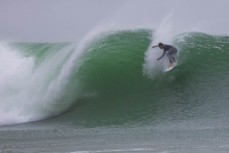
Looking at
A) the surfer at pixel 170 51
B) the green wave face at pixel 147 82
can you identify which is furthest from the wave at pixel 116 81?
the surfer at pixel 170 51

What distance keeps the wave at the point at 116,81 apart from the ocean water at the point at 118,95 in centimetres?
3

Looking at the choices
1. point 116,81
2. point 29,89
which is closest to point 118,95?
point 116,81

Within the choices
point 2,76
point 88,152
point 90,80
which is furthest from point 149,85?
point 88,152

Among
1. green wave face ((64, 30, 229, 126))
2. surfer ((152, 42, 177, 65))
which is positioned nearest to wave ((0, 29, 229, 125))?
green wave face ((64, 30, 229, 126))

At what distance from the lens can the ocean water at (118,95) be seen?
13.4 m

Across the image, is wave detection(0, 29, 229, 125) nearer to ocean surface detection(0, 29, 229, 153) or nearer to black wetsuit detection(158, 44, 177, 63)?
ocean surface detection(0, 29, 229, 153)

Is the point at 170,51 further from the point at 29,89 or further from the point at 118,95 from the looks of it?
the point at 29,89

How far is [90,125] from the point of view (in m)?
16.5

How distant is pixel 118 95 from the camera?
19.3 metres

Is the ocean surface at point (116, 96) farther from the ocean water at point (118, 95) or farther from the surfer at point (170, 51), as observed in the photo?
the surfer at point (170, 51)

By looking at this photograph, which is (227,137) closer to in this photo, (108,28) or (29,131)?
(29,131)

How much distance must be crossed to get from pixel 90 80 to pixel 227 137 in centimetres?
796

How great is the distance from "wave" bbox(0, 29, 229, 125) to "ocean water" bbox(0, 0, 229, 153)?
0.11 feet

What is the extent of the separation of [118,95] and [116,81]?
107 centimetres
